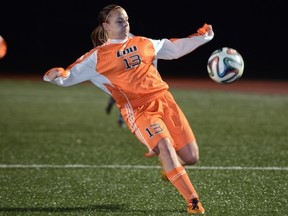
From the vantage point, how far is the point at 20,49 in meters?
29.2

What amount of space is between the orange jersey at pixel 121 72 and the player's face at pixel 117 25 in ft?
0.18

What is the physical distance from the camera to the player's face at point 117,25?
199 inches

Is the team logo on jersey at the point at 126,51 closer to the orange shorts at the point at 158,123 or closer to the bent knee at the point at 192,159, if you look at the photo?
the orange shorts at the point at 158,123

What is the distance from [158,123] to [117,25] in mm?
962

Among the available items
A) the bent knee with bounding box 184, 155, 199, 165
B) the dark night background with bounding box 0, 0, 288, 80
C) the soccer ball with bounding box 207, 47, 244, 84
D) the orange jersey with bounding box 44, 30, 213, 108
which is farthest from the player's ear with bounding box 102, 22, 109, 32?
the dark night background with bounding box 0, 0, 288, 80

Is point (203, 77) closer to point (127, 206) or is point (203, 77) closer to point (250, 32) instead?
point (250, 32)

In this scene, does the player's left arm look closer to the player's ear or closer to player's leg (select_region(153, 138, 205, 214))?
the player's ear

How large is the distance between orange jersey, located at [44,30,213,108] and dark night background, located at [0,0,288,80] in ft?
73.1

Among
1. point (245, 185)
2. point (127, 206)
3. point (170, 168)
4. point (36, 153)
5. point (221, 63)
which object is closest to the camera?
point (170, 168)

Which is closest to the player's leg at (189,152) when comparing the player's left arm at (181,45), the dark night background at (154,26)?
the player's left arm at (181,45)

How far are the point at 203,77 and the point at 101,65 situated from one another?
59.9 ft

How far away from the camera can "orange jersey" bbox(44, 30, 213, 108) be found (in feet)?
16.2

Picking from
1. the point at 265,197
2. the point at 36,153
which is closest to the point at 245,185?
the point at 265,197

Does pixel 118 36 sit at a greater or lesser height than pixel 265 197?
greater
